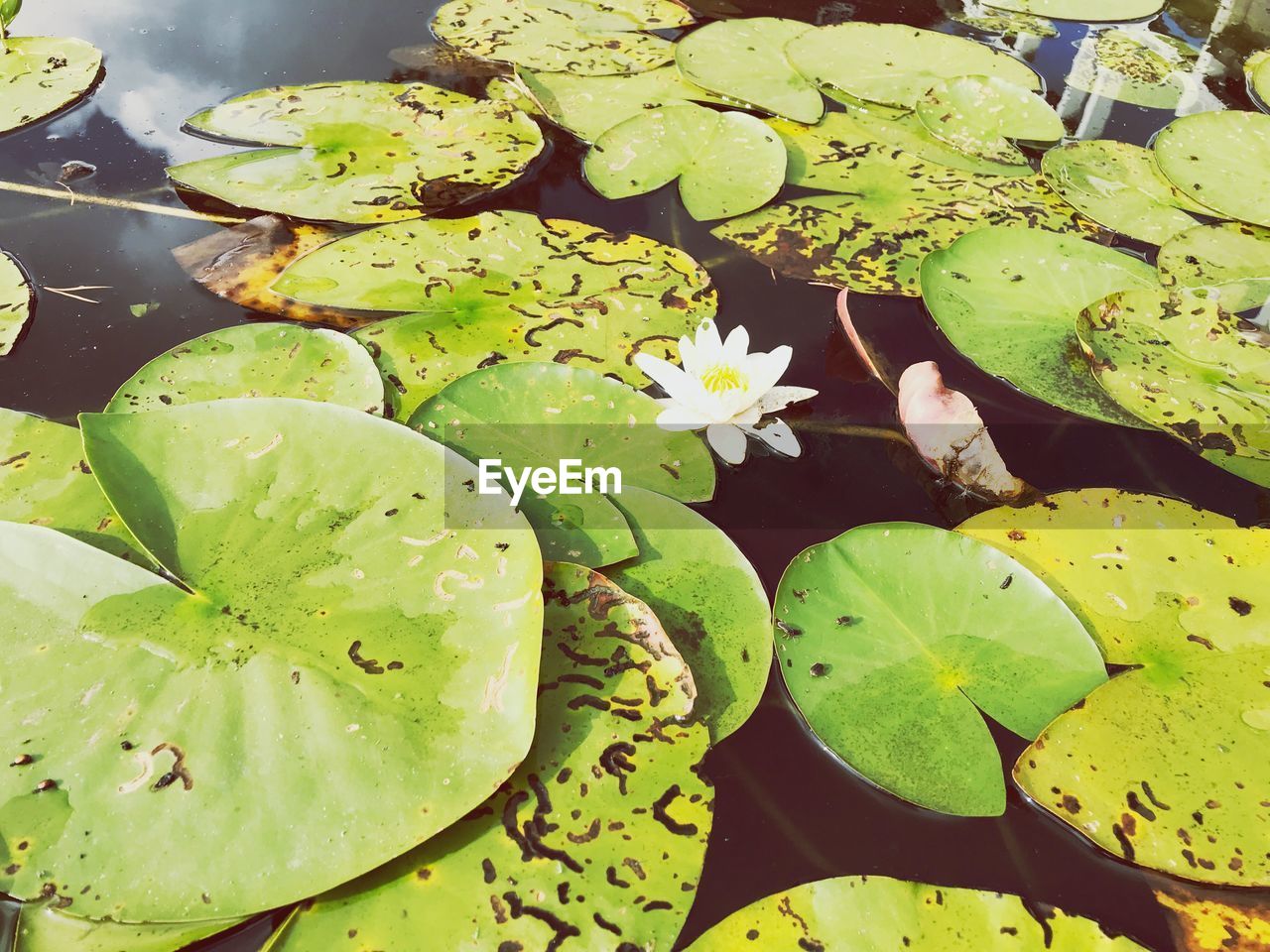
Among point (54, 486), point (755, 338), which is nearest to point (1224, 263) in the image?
point (755, 338)

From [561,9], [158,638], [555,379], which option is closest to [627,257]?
[555,379]

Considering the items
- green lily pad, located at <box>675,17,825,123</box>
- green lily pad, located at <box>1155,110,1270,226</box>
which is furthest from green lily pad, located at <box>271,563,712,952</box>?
green lily pad, located at <box>1155,110,1270,226</box>

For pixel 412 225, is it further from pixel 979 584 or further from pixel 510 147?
pixel 979 584

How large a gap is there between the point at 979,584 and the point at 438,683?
0.99 metres

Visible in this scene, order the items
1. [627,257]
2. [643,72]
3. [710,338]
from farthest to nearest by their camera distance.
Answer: [643,72] → [627,257] → [710,338]

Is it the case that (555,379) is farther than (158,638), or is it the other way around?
(555,379)

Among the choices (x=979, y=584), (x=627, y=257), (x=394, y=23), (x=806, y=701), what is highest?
(x=394, y=23)

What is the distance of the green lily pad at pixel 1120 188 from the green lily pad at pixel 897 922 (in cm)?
199

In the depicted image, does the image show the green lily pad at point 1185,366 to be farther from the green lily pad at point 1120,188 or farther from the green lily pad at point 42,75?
the green lily pad at point 42,75

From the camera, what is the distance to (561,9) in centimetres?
326

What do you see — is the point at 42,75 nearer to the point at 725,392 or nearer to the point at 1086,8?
the point at 725,392

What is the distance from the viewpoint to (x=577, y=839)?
1.17 m

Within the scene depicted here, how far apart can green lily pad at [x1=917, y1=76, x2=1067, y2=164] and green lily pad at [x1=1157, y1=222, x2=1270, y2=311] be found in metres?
0.61

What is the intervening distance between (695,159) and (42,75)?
236 centimetres
